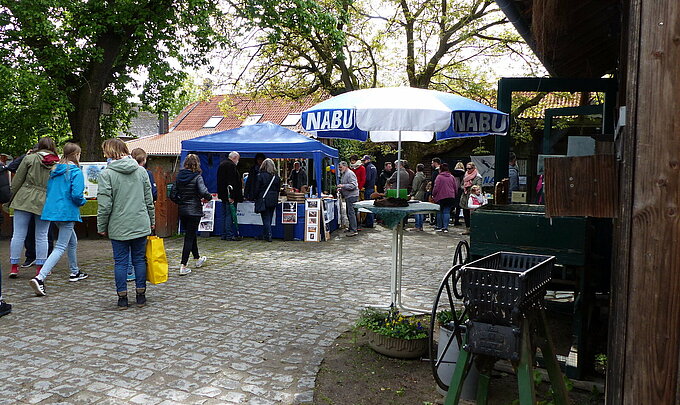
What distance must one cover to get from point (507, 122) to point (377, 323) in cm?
232

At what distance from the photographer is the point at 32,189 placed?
6566 millimetres

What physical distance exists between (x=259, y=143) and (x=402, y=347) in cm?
771

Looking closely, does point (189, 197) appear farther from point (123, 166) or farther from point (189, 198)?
point (123, 166)

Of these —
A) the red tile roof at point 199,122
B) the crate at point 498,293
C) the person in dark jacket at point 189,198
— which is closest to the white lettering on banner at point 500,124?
the crate at point 498,293

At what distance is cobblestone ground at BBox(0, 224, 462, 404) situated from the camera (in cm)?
364

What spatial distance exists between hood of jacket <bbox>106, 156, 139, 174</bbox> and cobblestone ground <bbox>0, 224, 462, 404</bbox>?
4.86ft

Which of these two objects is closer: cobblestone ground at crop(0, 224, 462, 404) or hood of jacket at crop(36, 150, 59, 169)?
cobblestone ground at crop(0, 224, 462, 404)

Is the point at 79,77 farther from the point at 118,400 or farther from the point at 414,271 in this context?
the point at 118,400

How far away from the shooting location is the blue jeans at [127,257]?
539 centimetres

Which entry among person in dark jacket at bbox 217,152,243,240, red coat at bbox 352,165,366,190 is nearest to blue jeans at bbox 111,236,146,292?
person in dark jacket at bbox 217,152,243,240

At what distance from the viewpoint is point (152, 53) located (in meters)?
12.8

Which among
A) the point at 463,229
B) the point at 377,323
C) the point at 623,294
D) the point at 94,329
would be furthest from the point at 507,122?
the point at 463,229

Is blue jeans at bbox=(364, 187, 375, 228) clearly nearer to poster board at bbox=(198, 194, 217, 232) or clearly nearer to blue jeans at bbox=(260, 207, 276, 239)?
blue jeans at bbox=(260, 207, 276, 239)

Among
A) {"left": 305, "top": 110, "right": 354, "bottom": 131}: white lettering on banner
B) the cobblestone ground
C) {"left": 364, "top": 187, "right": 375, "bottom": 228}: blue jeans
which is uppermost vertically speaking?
{"left": 305, "top": 110, "right": 354, "bottom": 131}: white lettering on banner
